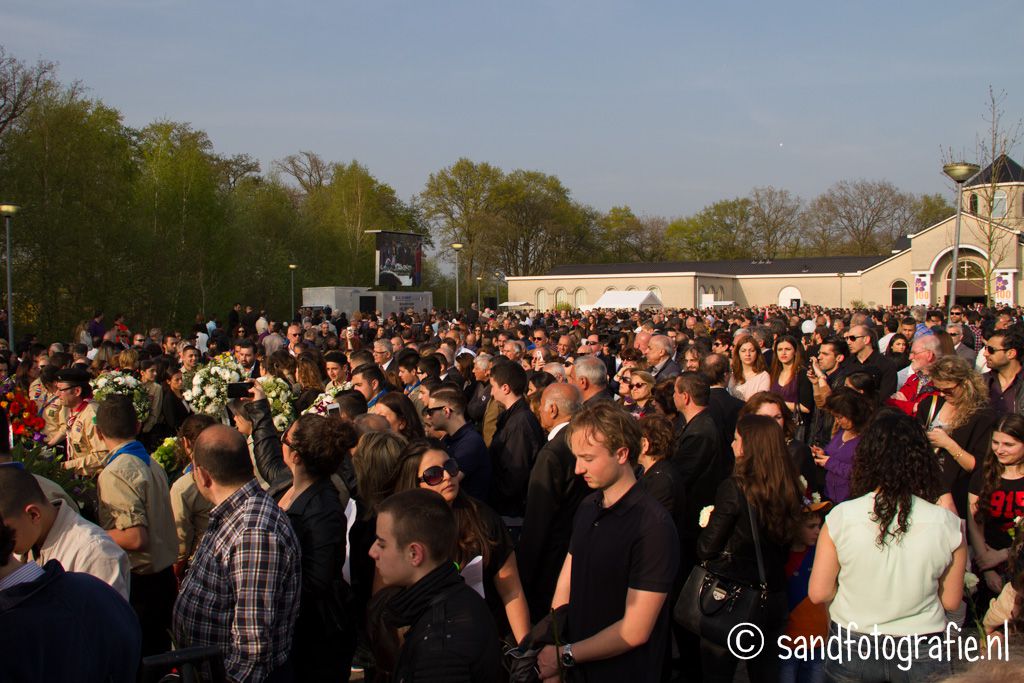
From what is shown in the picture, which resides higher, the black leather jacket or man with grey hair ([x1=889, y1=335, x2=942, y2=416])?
man with grey hair ([x1=889, y1=335, x2=942, y2=416])

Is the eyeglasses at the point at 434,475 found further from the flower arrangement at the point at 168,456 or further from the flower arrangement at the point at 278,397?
the flower arrangement at the point at 278,397

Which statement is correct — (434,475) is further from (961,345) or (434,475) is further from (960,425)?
(961,345)

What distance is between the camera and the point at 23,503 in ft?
10.2

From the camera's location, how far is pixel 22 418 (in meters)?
7.05

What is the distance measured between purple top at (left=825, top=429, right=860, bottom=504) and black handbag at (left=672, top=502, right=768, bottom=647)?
163 centimetres

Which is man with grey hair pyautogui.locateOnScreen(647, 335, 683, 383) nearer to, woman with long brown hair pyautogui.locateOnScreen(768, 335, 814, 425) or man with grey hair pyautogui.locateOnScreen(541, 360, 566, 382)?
woman with long brown hair pyautogui.locateOnScreen(768, 335, 814, 425)

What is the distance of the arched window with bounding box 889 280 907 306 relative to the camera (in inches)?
2425

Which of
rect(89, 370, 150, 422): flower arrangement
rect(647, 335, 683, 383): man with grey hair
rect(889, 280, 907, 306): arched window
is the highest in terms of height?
rect(889, 280, 907, 306): arched window

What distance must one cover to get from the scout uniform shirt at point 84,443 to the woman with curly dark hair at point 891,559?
207 inches

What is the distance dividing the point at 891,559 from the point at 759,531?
649 millimetres

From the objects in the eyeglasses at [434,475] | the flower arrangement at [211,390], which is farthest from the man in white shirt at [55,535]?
the flower arrangement at [211,390]

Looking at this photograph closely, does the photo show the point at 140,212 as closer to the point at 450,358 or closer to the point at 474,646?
the point at 450,358

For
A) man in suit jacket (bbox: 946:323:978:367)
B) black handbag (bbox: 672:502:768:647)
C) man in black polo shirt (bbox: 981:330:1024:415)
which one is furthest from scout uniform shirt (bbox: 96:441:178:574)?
man in suit jacket (bbox: 946:323:978:367)

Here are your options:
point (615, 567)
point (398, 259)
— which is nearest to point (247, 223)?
→ point (398, 259)
